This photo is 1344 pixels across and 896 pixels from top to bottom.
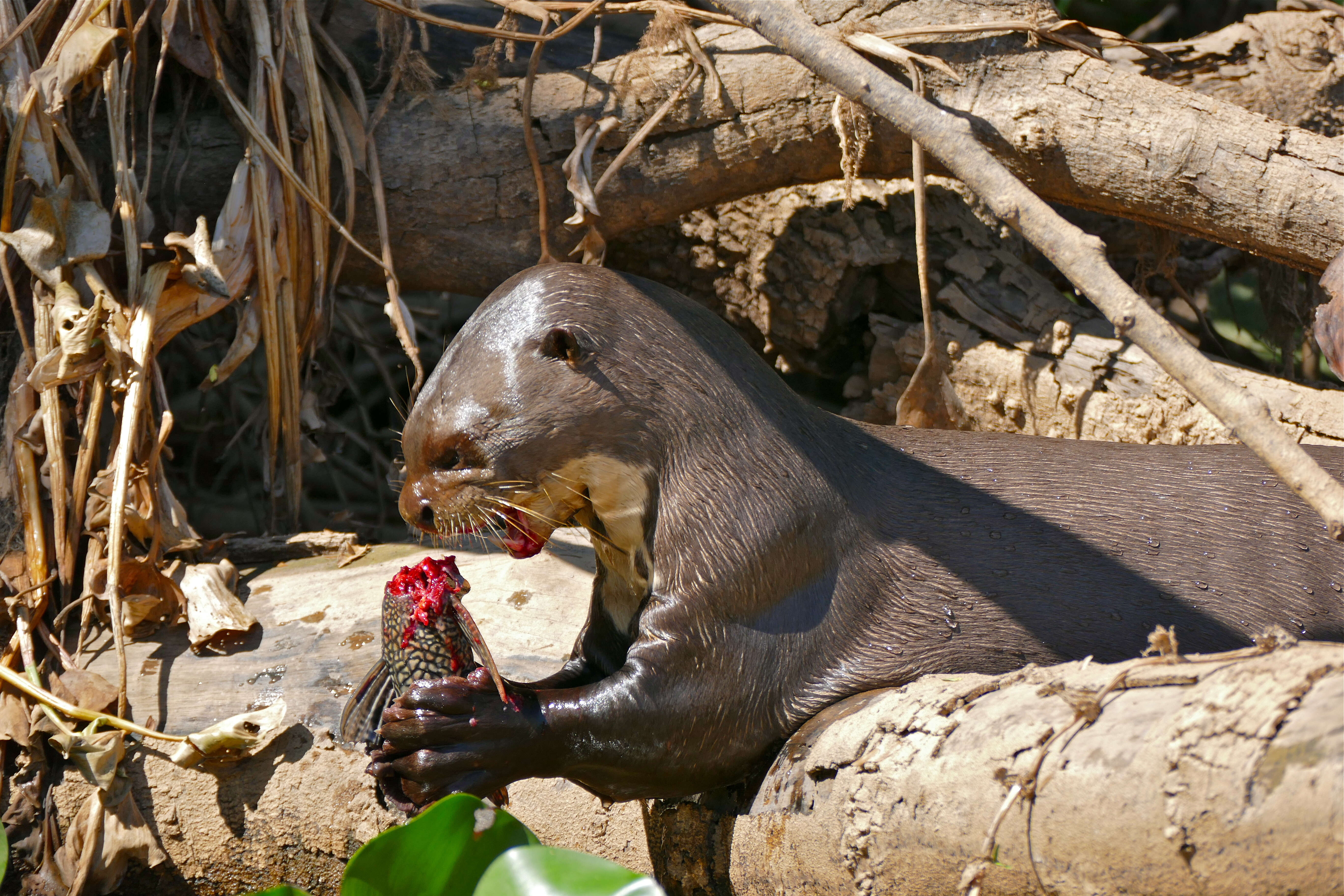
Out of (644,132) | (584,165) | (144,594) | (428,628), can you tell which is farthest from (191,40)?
(428,628)

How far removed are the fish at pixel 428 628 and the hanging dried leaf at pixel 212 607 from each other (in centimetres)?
63

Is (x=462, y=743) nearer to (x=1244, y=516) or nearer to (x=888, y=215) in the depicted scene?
(x=1244, y=516)

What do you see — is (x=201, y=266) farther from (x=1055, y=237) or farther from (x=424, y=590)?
(x=1055, y=237)

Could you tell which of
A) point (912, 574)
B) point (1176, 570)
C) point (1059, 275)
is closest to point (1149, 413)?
point (1059, 275)

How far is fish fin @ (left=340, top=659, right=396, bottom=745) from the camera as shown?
2191mm

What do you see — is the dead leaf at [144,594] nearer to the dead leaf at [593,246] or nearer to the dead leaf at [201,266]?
the dead leaf at [201,266]

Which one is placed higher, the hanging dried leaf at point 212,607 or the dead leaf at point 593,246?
the dead leaf at point 593,246

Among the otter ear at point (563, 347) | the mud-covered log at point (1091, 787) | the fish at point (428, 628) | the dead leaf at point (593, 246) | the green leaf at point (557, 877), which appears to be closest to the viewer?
the mud-covered log at point (1091, 787)

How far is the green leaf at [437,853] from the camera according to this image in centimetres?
151

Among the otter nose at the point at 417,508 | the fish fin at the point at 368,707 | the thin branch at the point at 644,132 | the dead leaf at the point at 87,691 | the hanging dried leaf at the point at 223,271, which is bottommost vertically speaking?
the dead leaf at the point at 87,691

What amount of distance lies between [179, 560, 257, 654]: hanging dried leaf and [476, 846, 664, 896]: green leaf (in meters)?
1.15

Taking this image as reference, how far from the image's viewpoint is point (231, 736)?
2154mm

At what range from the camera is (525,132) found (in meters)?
2.90

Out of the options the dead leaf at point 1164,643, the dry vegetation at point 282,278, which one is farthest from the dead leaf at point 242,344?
the dead leaf at point 1164,643
